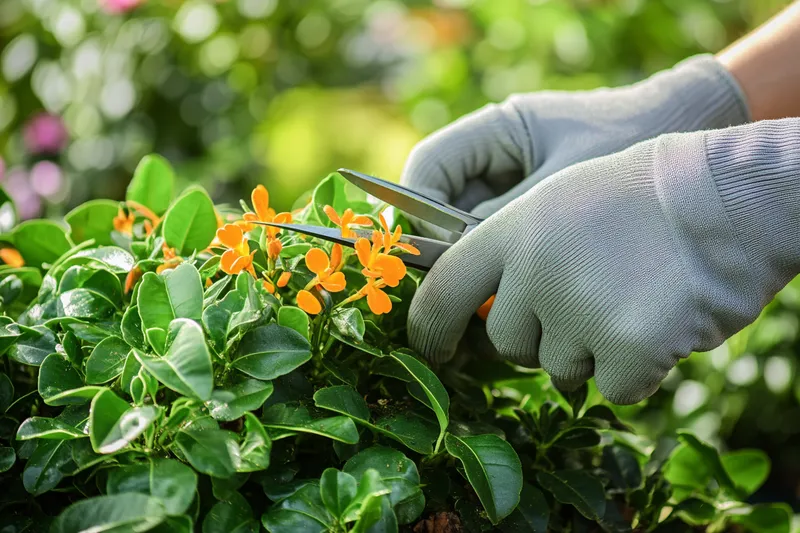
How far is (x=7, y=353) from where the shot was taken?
2.69 ft

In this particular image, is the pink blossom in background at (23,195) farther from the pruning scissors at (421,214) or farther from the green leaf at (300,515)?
the green leaf at (300,515)

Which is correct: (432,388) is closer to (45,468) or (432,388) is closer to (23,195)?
(45,468)

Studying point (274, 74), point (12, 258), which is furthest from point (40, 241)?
point (274, 74)

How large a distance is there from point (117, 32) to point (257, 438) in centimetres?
255

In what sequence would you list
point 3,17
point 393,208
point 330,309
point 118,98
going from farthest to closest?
point 3,17, point 118,98, point 393,208, point 330,309

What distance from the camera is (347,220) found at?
0.79m

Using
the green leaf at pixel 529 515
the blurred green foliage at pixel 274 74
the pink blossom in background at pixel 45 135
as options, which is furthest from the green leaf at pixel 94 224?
the pink blossom in background at pixel 45 135

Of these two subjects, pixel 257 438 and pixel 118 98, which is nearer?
pixel 257 438

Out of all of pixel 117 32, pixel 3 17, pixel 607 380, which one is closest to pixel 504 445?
pixel 607 380

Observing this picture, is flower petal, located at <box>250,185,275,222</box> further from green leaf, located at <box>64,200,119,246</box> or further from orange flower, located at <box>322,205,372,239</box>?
green leaf, located at <box>64,200,119,246</box>

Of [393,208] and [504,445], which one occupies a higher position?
[393,208]

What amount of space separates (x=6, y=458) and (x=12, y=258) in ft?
1.06

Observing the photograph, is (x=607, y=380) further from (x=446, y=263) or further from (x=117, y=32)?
(x=117, y=32)

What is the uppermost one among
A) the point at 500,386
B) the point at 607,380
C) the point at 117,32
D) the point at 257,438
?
the point at 117,32
